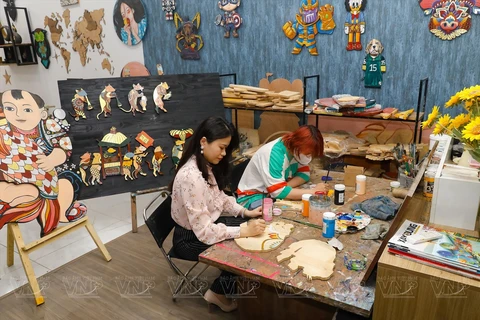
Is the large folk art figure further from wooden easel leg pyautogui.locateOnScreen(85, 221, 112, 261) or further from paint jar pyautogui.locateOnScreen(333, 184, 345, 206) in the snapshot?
paint jar pyautogui.locateOnScreen(333, 184, 345, 206)

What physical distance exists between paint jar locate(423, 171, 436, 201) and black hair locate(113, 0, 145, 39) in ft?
12.1

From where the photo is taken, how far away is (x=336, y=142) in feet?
10.3

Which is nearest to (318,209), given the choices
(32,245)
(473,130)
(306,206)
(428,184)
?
(306,206)

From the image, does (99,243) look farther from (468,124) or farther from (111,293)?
(468,124)

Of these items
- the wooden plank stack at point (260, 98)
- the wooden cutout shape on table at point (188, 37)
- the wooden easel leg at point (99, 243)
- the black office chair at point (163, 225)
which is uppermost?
the wooden cutout shape on table at point (188, 37)

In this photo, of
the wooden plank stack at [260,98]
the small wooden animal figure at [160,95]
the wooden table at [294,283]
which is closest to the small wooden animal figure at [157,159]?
the small wooden animal figure at [160,95]

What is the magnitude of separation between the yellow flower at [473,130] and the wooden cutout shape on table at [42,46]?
587 centimetres

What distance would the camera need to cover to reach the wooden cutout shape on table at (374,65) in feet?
10.3

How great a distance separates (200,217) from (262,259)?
45 centimetres

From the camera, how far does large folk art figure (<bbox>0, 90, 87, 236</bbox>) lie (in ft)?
8.02

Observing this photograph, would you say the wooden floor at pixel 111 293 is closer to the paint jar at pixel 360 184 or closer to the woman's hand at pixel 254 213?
the woman's hand at pixel 254 213

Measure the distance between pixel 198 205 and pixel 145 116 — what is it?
1.40m

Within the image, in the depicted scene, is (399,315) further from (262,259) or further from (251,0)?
(251,0)

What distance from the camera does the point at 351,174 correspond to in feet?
7.86
